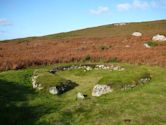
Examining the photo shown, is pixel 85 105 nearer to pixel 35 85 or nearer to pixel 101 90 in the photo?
pixel 101 90

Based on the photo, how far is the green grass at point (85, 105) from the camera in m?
20.1

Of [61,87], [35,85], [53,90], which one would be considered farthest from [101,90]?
[35,85]

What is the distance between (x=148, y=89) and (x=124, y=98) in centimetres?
334

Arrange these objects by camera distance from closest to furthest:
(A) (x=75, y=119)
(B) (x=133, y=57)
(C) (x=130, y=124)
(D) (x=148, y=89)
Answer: (C) (x=130, y=124)
(A) (x=75, y=119)
(D) (x=148, y=89)
(B) (x=133, y=57)

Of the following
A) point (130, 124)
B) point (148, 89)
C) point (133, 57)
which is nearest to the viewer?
point (130, 124)

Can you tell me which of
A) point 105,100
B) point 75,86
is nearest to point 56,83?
point 75,86

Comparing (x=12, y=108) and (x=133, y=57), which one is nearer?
(x=12, y=108)

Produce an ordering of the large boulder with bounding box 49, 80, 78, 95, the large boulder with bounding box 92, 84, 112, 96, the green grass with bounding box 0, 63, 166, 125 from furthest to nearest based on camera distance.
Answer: the large boulder with bounding box 49, 80, 78, 95 < the large boulder with bounding box 92, 84, 112, 96 < the green grass with bounding box 0, 63, 166, 125

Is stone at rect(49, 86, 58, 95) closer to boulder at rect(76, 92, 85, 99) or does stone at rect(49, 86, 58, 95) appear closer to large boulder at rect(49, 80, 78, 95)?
large boulder at rect(49, 80, 78, 95)

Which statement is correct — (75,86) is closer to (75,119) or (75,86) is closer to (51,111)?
(51,111)

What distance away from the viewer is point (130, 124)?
19.0 metres

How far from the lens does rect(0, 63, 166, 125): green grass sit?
65.8ft

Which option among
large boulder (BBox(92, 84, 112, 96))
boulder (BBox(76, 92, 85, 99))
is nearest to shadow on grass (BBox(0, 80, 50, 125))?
boulder (BBox(76, 92, 85, 99))

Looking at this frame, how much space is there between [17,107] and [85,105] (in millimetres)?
5414
